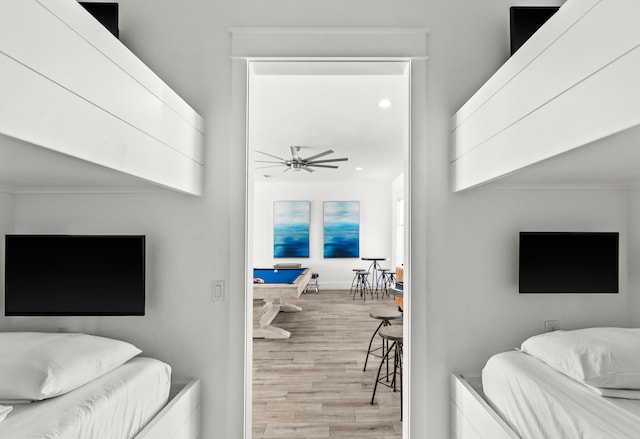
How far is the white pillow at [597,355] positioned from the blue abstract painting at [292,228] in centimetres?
714

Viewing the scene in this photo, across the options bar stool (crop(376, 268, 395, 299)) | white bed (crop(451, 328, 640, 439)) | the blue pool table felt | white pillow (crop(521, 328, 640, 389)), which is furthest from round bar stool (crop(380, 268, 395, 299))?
white pillow (crop(521, 328, 640, 389))

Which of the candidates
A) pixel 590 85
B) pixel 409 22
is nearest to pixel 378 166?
pixel 409 22

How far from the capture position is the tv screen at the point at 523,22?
1.78m

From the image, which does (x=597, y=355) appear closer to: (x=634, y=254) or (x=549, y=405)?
(x=549, y=405)

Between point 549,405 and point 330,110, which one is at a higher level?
point 330,110

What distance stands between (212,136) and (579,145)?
1.66m

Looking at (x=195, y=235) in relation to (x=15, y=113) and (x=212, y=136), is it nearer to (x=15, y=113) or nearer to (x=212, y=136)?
(x=212, y=136)

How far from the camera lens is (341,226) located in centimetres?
866

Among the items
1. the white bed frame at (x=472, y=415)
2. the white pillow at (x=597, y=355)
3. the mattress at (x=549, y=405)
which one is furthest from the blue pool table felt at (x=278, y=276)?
the white pillow at (x=597, y=355)

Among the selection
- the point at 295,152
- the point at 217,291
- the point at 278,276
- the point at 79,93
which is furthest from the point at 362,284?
the point at 79,93

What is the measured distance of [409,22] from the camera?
192cm

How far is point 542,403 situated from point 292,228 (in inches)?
295

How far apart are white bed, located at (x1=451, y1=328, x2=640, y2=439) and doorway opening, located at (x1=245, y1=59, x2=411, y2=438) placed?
1.31 feet

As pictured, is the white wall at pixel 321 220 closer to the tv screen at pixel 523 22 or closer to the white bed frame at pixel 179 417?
the white bed frame at pixel 179 417
